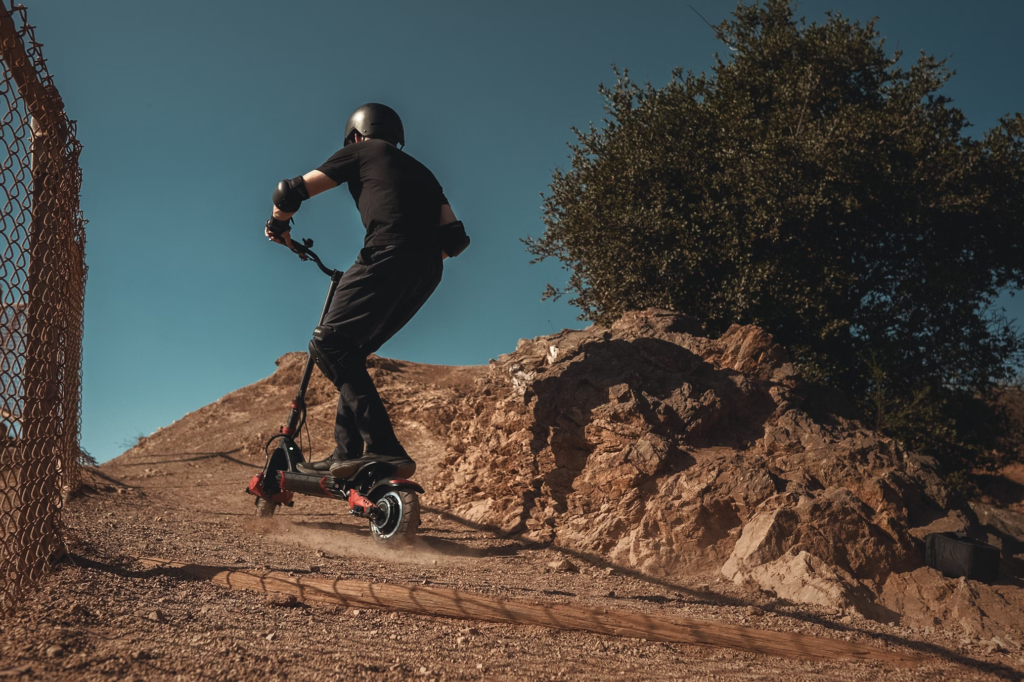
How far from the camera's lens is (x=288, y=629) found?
3.51 m

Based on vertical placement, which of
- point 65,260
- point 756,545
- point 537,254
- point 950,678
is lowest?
point 950,678

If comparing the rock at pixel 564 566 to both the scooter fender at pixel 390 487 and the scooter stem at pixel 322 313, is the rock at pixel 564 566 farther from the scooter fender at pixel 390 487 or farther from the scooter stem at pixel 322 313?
the scooter stem at pixel 322 313

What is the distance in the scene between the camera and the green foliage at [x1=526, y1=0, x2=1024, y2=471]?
514 inches

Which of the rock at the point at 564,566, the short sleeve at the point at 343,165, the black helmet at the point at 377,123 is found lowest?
the rock at the point at 564,566

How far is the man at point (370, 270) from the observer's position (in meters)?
5.10

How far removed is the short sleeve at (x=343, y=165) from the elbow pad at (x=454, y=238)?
0.78 m

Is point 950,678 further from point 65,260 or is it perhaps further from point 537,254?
point 537,254

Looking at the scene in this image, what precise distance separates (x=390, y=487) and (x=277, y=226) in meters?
2.16

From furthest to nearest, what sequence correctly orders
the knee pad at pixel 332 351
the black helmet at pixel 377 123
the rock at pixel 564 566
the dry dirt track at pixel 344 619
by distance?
the rock at pixel 564 566
the black helmet at pixel 377 123
the knee pad at pixel 332 351
the dry dirt track at pixel 344 619

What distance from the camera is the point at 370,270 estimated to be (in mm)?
5125

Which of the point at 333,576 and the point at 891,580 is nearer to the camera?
the point at 333,576

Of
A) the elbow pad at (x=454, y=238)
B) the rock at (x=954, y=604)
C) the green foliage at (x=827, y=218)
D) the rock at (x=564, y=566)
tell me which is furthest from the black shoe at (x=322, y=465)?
the green foliage at (x=827, y=218)

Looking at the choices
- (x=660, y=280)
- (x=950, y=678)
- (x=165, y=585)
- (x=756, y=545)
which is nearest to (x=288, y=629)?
(x=165, y=585)

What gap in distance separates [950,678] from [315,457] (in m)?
10.2
